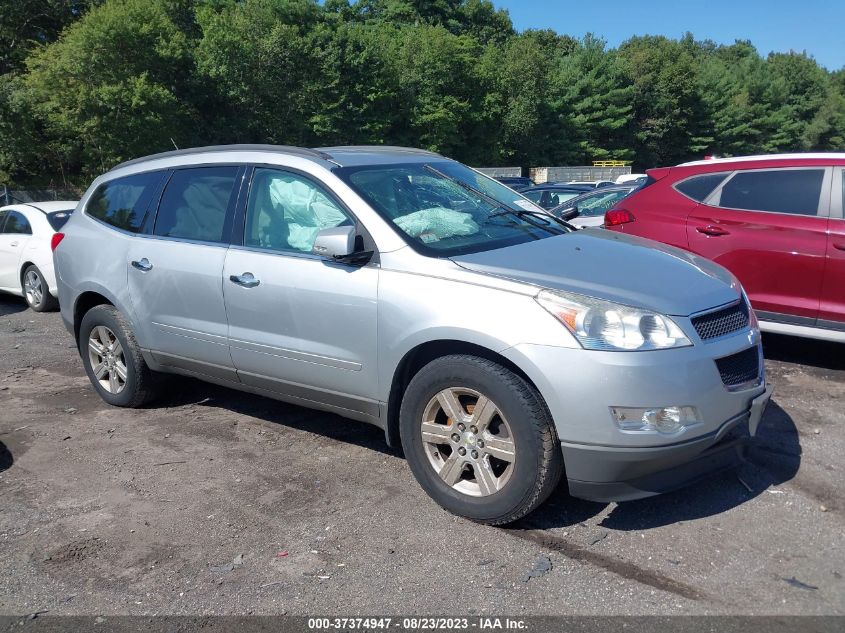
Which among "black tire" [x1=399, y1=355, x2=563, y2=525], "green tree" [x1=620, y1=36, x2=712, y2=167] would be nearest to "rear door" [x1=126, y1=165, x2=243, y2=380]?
"black tire" [x1=399, y1=355, x2=563, y2=525]

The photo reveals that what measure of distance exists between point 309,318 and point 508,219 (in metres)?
1.35

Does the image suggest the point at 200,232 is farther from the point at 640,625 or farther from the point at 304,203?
the point at 640,625

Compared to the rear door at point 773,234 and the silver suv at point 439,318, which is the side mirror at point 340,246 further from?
the rear door at point 773,234

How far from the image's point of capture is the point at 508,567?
3.45 metres

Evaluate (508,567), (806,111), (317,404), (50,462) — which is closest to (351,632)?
(508,567)

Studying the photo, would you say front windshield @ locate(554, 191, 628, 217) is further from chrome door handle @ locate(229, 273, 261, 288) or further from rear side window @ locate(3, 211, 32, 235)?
chrome door handle @ locate(229, 273, 261, 288)

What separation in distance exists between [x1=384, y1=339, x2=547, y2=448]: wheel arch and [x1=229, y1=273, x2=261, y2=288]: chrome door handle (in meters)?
1.10

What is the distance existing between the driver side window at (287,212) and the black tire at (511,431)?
1.10 meters

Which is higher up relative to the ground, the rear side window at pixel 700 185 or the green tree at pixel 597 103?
the green tree at pixel 597 103

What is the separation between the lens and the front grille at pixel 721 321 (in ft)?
11.8

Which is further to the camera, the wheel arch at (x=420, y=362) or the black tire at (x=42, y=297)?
the black tire at (x=42, y=297)

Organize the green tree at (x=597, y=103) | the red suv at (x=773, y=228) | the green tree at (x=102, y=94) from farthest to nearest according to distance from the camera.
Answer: the green tree at (x=597, y=103) → the green tree at (x=102, y=94) → the red suv at (x=773, y=228)

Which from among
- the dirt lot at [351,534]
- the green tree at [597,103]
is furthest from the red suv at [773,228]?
the green tree at [597,103]

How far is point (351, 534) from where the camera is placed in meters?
3.79
